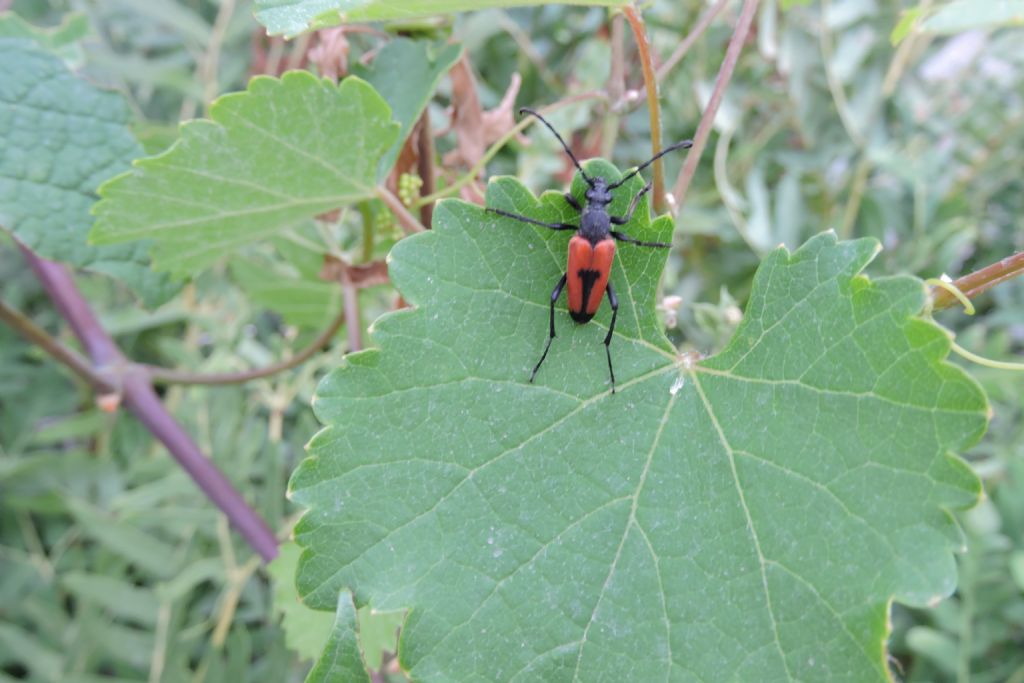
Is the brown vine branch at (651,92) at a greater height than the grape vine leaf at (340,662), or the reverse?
the brown vine branch at (651,92)

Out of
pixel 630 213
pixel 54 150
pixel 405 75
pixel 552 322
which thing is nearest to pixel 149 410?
pixel 54 150

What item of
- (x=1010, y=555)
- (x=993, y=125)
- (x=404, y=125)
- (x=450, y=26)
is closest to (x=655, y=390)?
(x=404, y=125)

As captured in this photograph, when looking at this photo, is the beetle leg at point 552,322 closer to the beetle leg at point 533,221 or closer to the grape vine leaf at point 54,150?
the beetle leg at point 533,221

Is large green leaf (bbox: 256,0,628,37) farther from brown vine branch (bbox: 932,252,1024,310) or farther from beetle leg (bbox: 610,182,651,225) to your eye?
brown vine branch (bbox: 932,252,1024,310)

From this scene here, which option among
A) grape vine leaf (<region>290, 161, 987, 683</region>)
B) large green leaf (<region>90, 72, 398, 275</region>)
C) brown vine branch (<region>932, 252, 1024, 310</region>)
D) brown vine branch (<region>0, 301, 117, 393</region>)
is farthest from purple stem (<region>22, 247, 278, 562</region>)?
brown vine branch (<region>932, 252, 1024, 310</region>)

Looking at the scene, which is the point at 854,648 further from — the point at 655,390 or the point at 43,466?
the point at 43,466

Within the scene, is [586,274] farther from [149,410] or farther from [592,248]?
[149,410]

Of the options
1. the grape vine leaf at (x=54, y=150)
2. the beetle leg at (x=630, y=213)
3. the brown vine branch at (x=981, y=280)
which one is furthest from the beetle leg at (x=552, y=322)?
the grape vine leaf at (x=54, y=150)
